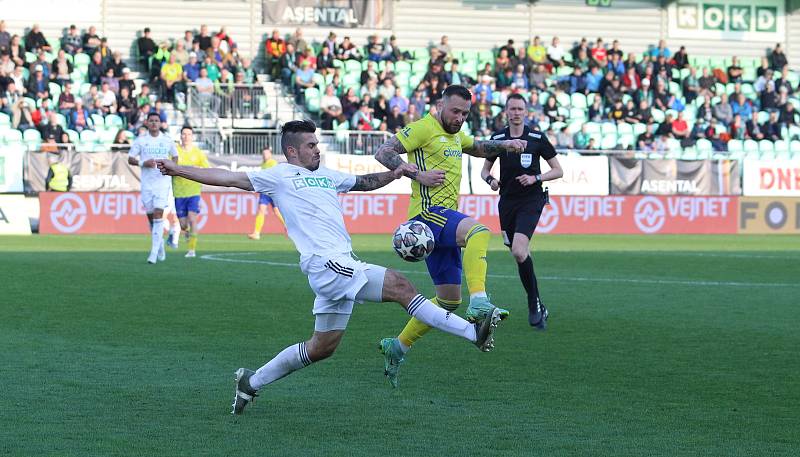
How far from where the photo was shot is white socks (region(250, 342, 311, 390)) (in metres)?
7.04

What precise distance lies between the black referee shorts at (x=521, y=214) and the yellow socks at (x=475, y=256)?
295 cm

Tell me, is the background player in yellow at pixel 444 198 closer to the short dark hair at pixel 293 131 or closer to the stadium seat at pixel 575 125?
the short dark hair at pixel 293 131

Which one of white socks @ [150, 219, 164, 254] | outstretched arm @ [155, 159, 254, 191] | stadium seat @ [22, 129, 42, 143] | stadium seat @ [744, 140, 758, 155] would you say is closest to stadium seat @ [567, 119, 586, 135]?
stadium seat @ [744, 140, 758, 155]

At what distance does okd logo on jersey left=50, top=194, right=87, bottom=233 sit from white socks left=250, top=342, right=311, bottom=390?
22.1m

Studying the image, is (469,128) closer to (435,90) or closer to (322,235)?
(435,90)

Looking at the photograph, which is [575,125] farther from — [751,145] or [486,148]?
[486,148]

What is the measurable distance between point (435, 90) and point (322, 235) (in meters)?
27.3

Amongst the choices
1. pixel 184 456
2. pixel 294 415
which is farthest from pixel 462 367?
pixel 184 456

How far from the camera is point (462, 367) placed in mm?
8727

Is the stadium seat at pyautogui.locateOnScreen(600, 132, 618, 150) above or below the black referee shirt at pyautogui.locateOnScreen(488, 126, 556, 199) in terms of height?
above

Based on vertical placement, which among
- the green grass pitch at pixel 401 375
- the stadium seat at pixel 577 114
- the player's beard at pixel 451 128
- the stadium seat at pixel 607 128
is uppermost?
the stadium seat at pixel 577 114

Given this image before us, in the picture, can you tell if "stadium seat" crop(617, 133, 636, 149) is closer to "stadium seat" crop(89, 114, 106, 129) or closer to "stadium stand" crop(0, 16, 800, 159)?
"stadium stand" crop(0, 16, 800, 159)

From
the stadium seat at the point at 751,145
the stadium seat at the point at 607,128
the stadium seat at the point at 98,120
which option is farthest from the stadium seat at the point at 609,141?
the stadium seat at the point at 98,120

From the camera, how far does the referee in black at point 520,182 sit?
11.5 meters
